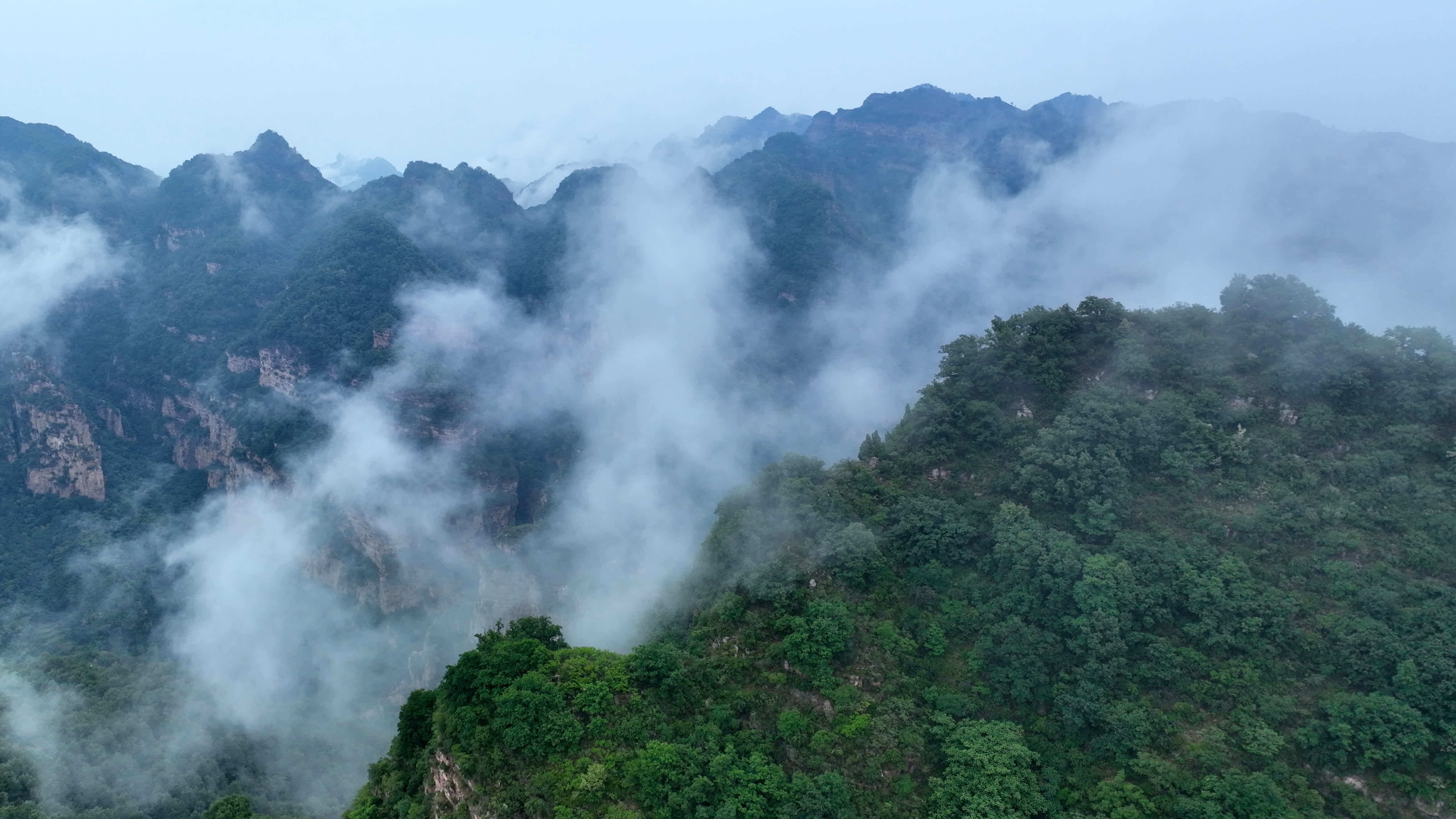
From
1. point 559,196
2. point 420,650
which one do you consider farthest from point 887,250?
point 420,650

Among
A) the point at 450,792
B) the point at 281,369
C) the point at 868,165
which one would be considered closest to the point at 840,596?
the point at 450,792

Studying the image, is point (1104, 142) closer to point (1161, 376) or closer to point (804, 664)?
point (1161, 376)

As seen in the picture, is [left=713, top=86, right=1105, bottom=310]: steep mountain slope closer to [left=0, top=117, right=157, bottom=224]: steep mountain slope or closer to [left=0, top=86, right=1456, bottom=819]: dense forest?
[left=0, top=86, right=1456, bottom=819]: dense forest

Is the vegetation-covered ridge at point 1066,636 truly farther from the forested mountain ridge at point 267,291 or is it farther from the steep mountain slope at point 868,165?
the steep mountain slope at point 868,165

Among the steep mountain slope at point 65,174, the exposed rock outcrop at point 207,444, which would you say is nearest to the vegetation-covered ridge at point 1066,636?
the exposed rock outcrop at point 207,444

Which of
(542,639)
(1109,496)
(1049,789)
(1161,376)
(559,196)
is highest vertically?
(559,196)

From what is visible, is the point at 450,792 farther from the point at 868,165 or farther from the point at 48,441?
the point at 868,165

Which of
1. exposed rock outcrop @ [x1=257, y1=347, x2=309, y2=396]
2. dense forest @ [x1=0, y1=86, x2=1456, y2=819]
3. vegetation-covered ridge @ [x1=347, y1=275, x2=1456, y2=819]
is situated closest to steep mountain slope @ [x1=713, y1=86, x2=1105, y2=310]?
dense forest @ [x1=0, y1=86, x2=1456, y2=819]
